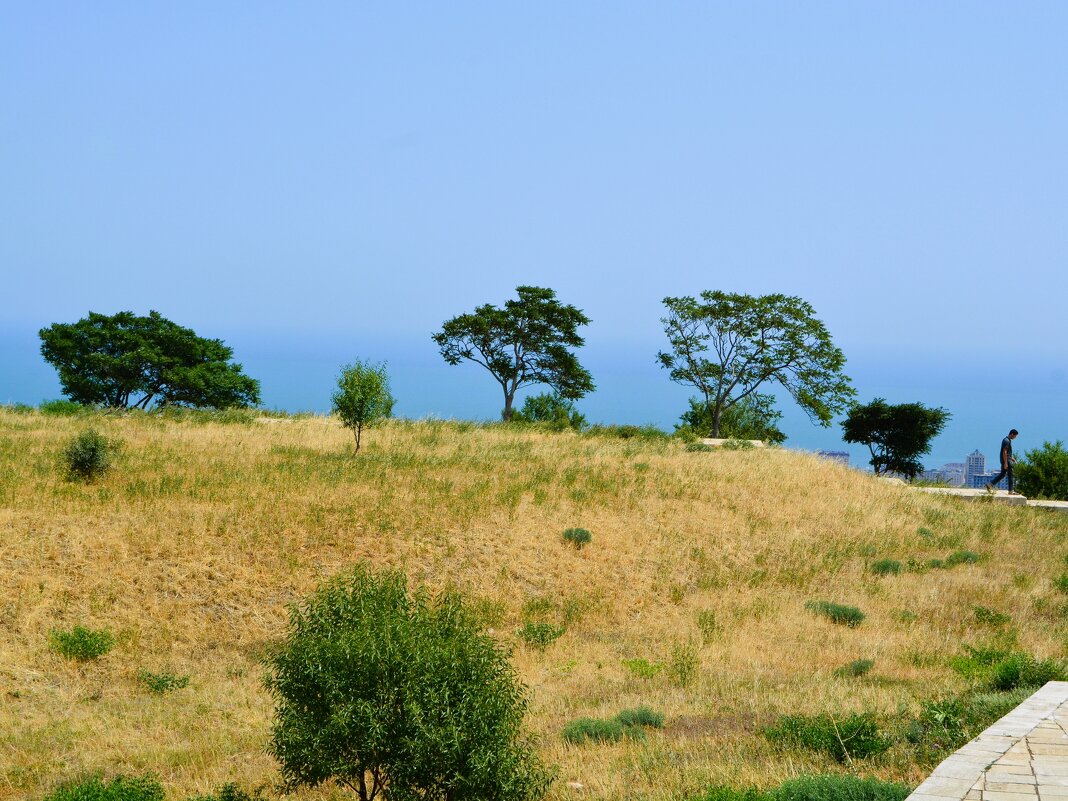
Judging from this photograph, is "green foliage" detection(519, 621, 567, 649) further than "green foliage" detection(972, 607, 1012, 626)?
No

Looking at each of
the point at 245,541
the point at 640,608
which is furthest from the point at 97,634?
the point at 640,608

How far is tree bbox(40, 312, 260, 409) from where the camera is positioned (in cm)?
4984

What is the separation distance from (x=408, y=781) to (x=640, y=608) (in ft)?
33.8

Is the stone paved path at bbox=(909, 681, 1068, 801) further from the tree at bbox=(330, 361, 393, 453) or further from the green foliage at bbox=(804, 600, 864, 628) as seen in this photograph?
the tree at bbox=(330, 361, 393, 453)

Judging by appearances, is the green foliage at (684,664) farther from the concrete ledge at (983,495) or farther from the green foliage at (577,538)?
the concrete ledge at (983,495)

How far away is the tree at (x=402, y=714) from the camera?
7008mm

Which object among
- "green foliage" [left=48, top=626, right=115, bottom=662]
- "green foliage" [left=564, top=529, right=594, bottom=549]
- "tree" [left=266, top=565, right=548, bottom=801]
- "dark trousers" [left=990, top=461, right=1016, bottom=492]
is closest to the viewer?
"tree" [left=266, top=565, right=548, bottom=801]

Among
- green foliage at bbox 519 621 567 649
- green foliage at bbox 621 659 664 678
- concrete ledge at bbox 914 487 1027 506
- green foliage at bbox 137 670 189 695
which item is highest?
concrete ledge at bbox 914 487 1027 506

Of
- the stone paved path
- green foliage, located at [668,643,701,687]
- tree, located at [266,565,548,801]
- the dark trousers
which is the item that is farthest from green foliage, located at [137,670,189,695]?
the dark trousers

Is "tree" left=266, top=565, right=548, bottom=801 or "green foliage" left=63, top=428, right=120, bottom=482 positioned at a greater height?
"green foliage" left=63, top=428, right=120, bottom=482

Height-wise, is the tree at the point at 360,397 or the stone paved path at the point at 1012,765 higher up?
the tree at the point at 360,397

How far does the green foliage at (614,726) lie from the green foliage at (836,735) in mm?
1344

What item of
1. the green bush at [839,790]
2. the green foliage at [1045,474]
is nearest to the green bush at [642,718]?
the green bush at [839,790]

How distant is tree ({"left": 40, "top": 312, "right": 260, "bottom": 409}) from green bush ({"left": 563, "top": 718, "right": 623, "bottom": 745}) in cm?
4367
